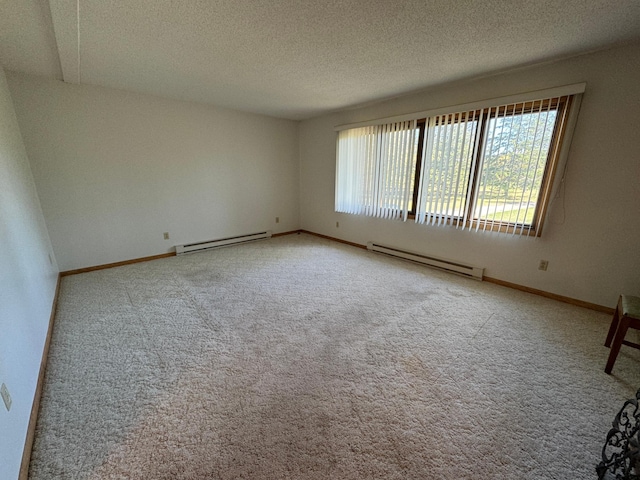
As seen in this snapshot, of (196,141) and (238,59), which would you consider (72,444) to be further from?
(196,141)

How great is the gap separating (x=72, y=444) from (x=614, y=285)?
4.04 metres

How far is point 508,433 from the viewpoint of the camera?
1.29 meters

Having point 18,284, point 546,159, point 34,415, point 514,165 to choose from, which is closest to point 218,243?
point 18,284

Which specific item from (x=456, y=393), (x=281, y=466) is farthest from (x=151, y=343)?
(x=456, y=393)

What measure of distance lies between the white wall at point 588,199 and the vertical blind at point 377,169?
1.87ft

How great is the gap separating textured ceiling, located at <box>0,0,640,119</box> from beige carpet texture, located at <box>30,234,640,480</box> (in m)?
2.23

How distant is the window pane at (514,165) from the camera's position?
2.49 m

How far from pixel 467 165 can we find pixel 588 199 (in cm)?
109

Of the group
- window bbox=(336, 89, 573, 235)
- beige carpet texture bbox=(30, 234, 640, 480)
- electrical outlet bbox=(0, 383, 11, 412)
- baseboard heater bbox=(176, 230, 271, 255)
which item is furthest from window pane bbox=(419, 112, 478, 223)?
electrical outlet bbox=(0, 383, 11, 412)

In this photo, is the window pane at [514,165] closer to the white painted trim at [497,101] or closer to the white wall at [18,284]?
the white painted trim at [497,101]

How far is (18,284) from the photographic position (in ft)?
5.19

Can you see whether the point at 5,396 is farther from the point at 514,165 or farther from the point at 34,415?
the point at 514,165

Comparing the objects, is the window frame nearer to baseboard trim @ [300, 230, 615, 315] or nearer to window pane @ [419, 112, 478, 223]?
window pane @ [419, 112, 478, 223]

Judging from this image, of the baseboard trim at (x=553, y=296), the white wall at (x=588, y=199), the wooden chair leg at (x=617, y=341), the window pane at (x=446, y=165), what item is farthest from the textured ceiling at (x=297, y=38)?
the baseboard trim at (x=553, y=296)
